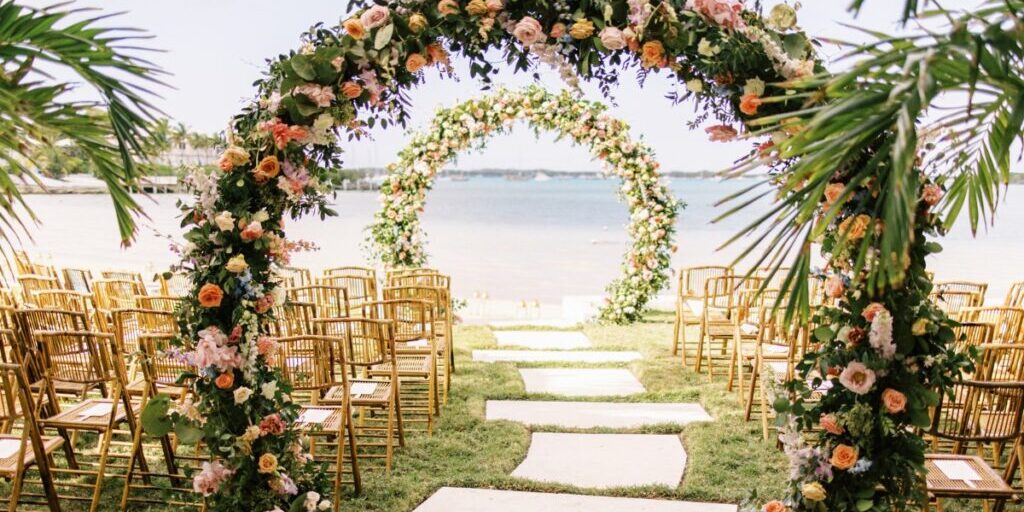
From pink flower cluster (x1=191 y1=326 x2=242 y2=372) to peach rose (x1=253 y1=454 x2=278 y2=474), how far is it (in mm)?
414

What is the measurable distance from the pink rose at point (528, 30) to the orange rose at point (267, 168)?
1.18 m

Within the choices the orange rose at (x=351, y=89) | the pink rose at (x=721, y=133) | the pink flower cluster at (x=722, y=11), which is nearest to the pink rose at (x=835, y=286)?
the pink rose at (x=721, y=133)

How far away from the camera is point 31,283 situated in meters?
6.62

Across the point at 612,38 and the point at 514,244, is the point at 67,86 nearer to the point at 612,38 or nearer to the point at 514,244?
the point at 612,38

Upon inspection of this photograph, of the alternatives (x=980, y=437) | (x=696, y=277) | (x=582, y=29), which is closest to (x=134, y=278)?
(x=582, y=29)

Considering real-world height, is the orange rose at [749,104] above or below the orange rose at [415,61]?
below

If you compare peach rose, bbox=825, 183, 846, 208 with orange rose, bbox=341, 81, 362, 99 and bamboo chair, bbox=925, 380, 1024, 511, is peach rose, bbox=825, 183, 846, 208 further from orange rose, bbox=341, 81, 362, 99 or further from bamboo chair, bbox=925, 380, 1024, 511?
orange rose, bbox=341, 81, 362, 99

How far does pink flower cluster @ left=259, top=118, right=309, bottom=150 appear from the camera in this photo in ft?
12.4

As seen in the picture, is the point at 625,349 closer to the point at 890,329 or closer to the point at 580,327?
the point at 580,327

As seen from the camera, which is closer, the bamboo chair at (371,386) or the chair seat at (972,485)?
the chair seat at (972,485)

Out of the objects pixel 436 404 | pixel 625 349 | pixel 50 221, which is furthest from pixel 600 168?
pixel 50 221

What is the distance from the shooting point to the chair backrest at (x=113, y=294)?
6.34m

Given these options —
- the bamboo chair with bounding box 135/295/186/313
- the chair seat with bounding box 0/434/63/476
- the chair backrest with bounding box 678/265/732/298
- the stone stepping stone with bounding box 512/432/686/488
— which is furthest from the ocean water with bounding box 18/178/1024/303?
the chair seat with bounding box 0/434/63/476

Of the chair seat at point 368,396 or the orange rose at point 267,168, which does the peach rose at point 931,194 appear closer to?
the orange rose at point 267,168
